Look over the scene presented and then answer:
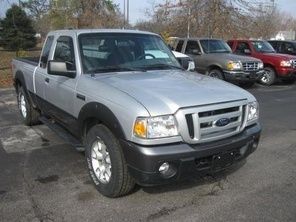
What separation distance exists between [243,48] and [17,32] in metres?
19.2

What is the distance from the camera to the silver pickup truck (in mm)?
4055

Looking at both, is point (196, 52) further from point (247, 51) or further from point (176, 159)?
point (176, 159)

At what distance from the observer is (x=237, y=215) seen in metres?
4.20

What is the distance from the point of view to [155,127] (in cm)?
404

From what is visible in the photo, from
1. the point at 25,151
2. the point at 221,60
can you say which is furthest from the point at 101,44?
the point at 221,60

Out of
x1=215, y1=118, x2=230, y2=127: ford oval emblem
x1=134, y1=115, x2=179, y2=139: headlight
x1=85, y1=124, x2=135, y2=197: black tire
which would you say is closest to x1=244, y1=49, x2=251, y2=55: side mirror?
x1=215, y1=118, x2=230, y2=127: ford oval emblem

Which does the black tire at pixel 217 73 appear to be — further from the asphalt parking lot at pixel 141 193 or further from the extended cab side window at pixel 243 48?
the asphalt parking lot at pixel 141 193

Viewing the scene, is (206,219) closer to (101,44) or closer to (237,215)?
(237,215)

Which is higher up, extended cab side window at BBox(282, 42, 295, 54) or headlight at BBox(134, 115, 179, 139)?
headlight at BBox(134, 115, 179, 139)

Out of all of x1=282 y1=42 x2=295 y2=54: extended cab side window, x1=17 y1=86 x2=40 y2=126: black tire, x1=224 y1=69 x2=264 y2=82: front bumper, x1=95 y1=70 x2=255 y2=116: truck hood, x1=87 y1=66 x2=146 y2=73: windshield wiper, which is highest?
x1=87 y1=66 x2=146 y2=73: windshield wiper

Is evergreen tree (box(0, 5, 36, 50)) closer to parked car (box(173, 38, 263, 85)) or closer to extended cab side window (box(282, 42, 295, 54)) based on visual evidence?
parked car (box(173, 38, 263, 85))

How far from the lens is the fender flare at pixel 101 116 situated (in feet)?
13.9

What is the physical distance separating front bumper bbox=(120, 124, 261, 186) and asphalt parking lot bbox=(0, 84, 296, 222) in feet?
1.27

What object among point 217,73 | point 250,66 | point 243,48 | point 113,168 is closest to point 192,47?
point 217,73
